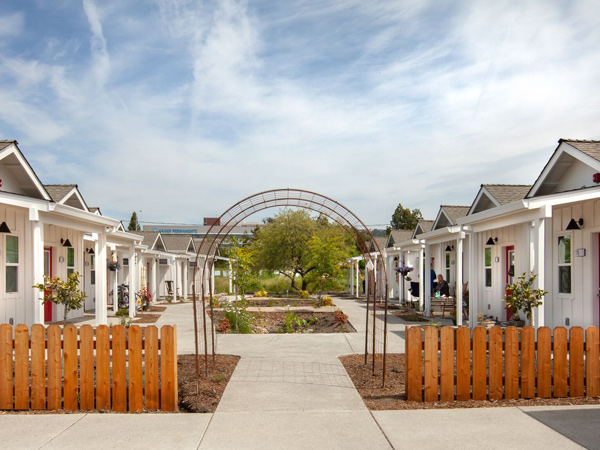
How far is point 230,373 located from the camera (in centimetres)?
823

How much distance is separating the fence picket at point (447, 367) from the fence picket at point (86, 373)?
420cm

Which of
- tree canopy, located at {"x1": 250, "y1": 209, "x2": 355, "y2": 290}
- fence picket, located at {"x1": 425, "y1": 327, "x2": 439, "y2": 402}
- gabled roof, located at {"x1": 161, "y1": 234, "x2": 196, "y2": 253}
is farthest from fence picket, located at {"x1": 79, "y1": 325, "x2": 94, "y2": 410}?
tree canopy, located at {"x1": 250, "y1": 209, "x2": 355, "y2": 290}

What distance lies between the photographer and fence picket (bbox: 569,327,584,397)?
6660mm

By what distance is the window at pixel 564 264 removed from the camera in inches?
456

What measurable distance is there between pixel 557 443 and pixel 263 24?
8.70 meters

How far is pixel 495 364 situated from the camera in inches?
258

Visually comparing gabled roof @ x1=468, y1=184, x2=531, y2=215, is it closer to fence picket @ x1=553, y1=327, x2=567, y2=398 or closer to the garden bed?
the garden bed

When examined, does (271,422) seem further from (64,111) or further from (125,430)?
(64,111)

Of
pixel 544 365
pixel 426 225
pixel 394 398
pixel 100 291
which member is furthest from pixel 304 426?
pixel 426 225

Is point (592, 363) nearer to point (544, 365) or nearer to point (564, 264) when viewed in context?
point (544, 365)

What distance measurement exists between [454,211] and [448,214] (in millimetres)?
485

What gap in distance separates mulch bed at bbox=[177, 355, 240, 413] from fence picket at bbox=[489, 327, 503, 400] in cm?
342

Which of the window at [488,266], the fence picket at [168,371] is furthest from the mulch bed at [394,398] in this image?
the window at [488,266]

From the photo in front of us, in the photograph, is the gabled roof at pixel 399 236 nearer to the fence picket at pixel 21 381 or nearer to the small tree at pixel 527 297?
the small tree at pixel 527 297
